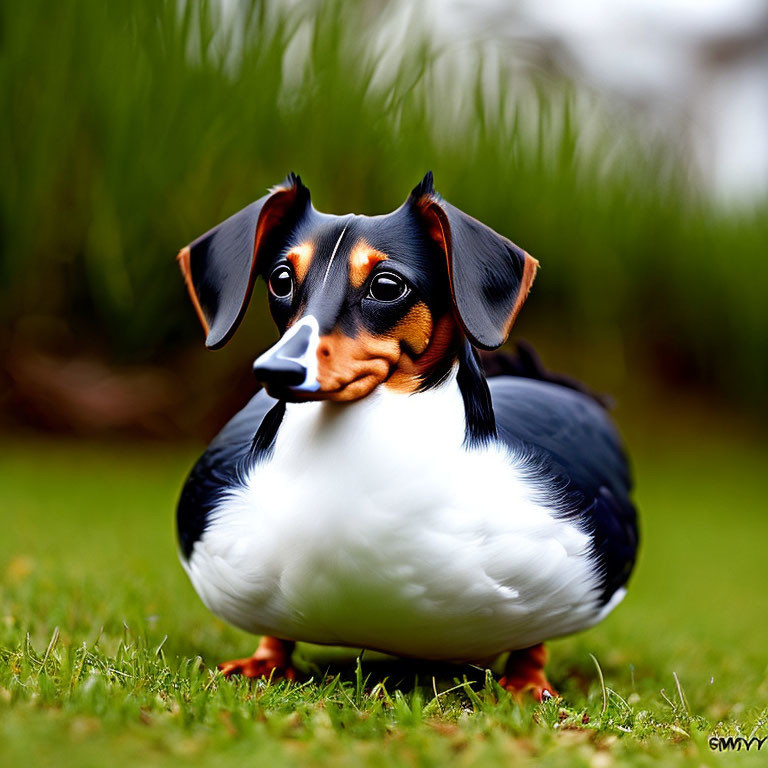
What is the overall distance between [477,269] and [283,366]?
1.01ft

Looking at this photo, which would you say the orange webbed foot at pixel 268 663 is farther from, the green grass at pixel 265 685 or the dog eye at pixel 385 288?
the dog eye at pixel 385 288

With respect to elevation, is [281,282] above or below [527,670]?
above

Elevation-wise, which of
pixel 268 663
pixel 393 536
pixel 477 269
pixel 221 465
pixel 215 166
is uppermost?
pixel 477 269

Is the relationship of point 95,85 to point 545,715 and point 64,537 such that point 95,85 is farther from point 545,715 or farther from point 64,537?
point 545,715

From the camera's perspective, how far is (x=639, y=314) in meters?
5.20

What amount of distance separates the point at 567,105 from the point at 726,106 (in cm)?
526

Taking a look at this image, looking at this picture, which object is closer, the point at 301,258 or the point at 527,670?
the point at 301,258

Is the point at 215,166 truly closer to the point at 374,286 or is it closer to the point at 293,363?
the point at 374,286

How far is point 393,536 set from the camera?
113cm

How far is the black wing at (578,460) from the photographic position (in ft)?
4.42

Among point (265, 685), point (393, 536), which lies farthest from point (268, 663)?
point (393, 536)

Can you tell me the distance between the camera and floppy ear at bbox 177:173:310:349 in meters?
1.28

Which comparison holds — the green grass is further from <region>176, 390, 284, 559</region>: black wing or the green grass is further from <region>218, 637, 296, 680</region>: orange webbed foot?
<region>176, 390, 284, 559</region>: black wing

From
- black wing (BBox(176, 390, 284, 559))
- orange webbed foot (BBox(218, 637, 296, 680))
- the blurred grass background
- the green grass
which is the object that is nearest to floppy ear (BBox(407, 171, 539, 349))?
black wing (BBox(176, 390, 284, 559))
